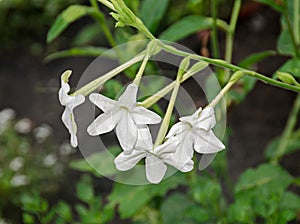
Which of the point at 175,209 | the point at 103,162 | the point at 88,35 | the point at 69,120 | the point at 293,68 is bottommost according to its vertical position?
the point at 88,35

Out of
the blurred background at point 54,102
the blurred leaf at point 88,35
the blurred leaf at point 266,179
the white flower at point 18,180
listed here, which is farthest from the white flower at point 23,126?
the blurred leaf at point 266,179

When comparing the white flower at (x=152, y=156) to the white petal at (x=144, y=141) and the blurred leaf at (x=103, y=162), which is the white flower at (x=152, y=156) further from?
the blurred leaf at (x=103, y=162)

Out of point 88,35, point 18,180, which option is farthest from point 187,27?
point 88,35

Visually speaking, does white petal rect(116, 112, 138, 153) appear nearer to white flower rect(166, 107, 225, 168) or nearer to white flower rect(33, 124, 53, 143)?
white flower rect(166, 107, 225, 168)

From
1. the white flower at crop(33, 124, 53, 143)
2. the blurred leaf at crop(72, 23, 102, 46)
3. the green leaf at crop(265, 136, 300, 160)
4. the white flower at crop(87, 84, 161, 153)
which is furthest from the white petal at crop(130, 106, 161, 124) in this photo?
the blurred leaf at crop(72, 23, 102, 46)

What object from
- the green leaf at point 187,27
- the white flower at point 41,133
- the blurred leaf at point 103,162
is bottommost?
the white flower at point 41,133

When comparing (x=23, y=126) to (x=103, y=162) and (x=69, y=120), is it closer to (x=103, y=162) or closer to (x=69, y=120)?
(x=103, y=162)
